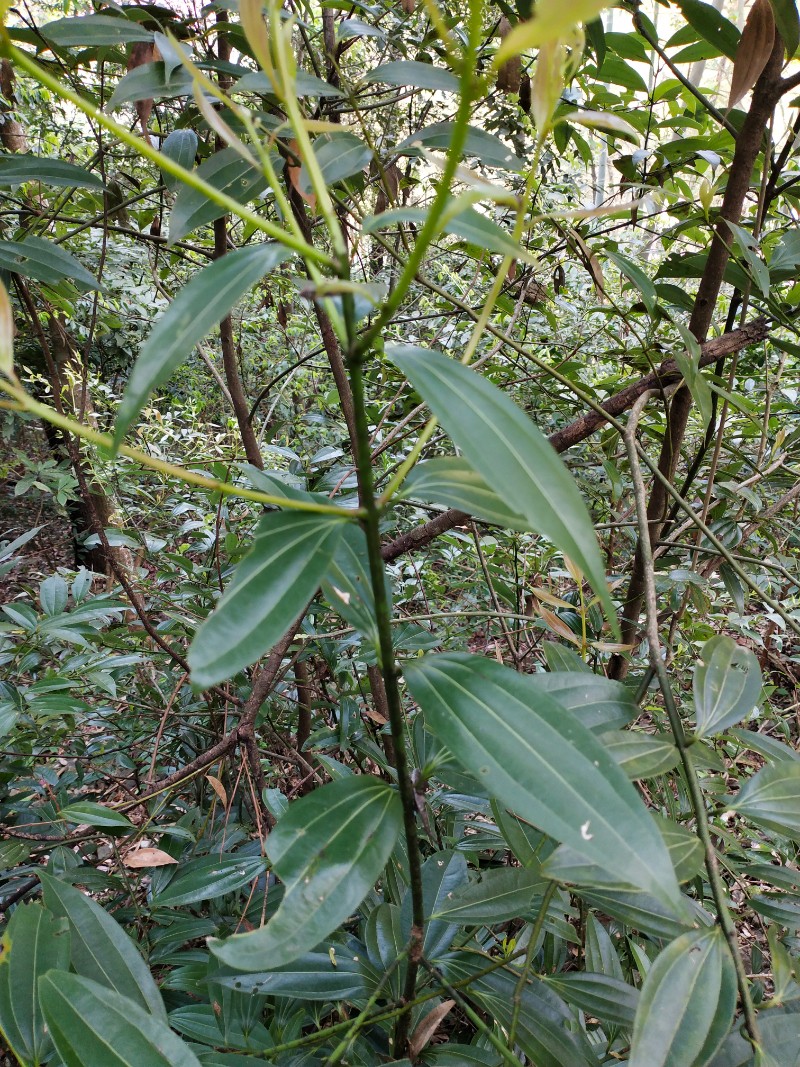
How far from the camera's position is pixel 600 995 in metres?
0.42

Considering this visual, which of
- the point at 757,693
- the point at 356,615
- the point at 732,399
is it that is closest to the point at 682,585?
the point at 732,399

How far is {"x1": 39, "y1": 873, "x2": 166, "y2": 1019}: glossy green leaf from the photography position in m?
0.39

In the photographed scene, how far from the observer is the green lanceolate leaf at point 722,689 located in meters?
0.38

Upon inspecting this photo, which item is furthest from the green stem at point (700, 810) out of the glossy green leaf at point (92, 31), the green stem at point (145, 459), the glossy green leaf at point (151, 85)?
the glossy green leaf at point (92, 31)

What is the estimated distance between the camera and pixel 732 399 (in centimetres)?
58

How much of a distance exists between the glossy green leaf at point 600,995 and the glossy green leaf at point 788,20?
0.84m

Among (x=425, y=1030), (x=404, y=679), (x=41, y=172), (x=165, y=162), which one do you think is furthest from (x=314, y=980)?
(x=41, y=172)

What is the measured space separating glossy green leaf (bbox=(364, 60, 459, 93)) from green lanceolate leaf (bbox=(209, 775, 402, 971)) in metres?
0.50

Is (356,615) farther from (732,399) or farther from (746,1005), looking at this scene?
(732,399)

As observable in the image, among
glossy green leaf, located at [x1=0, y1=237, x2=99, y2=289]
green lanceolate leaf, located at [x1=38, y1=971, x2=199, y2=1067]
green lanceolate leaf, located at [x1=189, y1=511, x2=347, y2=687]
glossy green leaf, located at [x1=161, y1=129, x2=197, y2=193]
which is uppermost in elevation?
glossy green leaf, located at [x1=161, y1=129, x2=197, y2=193]

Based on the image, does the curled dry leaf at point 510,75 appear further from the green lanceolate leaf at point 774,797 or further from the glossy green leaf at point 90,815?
the glossy green leaf at point 90,815

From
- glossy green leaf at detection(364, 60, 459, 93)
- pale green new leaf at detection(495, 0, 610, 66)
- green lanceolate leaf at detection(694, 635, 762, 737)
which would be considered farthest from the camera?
glossy green leaf at detection(364, 60, 459, 93)

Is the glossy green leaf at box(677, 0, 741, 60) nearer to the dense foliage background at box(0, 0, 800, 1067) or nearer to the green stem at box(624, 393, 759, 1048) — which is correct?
the dense foliage background at box(0, 0, 800, 1067)

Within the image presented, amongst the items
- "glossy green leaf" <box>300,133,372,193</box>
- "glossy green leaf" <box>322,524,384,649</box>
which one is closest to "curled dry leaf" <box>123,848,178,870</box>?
"glossy green leaf" <box>322,524,384,649</box>
